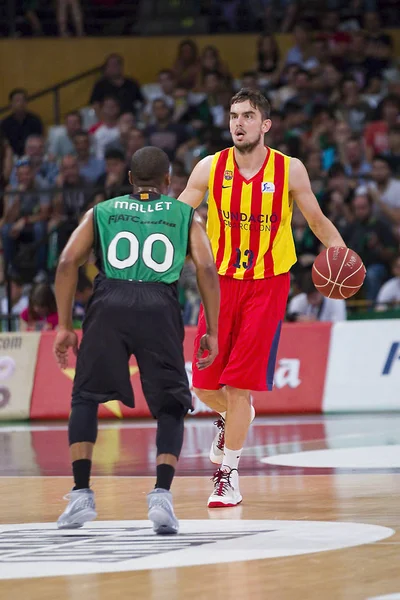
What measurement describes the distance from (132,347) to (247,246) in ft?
5.86

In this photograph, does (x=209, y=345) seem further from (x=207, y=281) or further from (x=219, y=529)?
(x=219, y=529)

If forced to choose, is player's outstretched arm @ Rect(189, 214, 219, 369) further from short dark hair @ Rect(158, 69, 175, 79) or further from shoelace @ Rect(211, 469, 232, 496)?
short dark hair @ Rect(158, 69, 175, 79)

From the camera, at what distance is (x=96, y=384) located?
6160mm

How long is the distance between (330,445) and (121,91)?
10035 millimetres

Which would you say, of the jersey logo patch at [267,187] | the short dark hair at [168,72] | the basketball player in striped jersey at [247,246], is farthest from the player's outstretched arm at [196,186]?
the short dark hair at [168,72]

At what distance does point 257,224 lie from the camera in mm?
7785

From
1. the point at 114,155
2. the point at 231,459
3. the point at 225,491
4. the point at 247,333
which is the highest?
the point at 114,155

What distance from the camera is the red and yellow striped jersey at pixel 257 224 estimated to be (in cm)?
773

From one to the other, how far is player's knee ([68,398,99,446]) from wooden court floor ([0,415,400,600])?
46cm

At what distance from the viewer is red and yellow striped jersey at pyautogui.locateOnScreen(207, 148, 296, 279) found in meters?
7.73

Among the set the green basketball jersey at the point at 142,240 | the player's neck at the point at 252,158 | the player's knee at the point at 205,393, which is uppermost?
the player's neck at the point at 252,158

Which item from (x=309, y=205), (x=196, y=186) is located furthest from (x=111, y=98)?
(x=309, y=205)

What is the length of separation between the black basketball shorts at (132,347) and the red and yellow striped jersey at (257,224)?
1614 millimetres

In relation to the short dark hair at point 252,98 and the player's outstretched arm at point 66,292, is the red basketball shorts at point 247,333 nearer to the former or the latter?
the short dark hair at point 252,98
